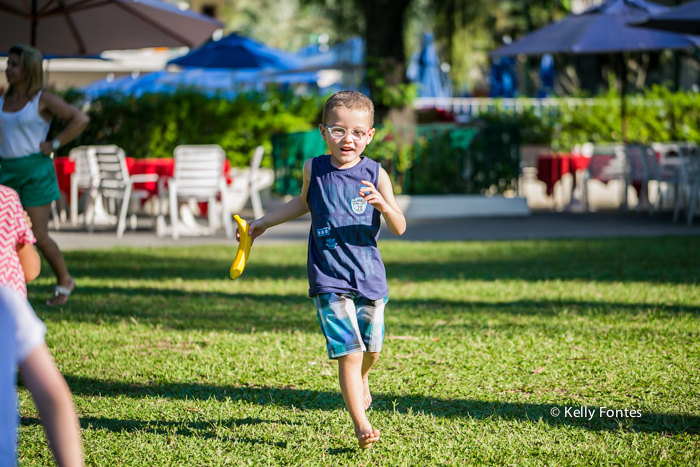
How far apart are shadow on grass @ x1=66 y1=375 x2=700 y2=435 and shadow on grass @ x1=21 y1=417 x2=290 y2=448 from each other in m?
0.33

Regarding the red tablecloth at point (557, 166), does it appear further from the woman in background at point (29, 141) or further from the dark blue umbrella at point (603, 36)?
the woman in background at point (29, 141)

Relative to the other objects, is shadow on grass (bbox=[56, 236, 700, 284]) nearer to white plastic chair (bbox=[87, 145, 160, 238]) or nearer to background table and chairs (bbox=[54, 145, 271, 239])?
background table and chairs (bbox=[54, 145, 271, 239])

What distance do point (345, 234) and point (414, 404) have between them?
3.73ft

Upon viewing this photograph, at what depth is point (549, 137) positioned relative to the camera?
17391 millimetres

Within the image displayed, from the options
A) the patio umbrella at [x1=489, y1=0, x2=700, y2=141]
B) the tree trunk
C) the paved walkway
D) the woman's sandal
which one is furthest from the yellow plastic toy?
the tree trunk

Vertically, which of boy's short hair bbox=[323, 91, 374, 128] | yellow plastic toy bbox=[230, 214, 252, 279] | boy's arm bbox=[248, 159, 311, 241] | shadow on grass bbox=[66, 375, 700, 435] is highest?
boy's short hair bbox=[323, 91, 374, 128]

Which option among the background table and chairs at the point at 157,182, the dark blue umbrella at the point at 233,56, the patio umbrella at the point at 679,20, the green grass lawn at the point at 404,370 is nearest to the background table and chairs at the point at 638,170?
the patio umbrella at the point at 679,20

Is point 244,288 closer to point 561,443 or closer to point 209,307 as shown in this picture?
point 209,307

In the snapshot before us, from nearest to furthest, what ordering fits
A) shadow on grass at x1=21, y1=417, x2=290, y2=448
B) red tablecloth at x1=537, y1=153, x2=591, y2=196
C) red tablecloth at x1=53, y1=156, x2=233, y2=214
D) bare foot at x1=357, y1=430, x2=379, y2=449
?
1. bare foot at x1=357, y1=430, x2=379, y2=449
2. shadow on grass at x1=21, y1=417, x2=290, y2=448
3. red tablecloth at x1=53, y1=156, x2=233, y2=214
4. red tablecloth at x1=537, y1=153, x2=591, y2=196

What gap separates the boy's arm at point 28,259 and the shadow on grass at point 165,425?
953 mm

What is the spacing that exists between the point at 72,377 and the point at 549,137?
46.8ft

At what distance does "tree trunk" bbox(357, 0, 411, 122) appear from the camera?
49.9 ft

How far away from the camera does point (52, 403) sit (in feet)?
5.66

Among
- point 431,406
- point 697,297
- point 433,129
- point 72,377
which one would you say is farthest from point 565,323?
point 433,129
